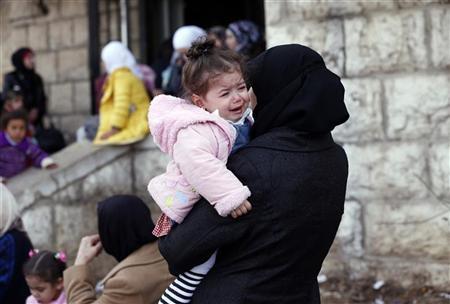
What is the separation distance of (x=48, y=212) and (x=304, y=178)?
4339mm

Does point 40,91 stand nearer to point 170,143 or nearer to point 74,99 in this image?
point 74,99

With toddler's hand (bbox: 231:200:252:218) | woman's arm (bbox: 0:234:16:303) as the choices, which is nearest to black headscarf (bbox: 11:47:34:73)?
woman's arm (bbox: 0:234:16:303)

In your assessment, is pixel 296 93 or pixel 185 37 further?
pixel 185 37

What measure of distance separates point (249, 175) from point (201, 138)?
0.20m

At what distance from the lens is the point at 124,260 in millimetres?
3035

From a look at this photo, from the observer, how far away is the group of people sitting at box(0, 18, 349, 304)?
230cm

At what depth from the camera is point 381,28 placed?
4770mm

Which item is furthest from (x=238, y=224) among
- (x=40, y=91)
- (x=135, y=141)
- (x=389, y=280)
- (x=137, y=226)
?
(x=40, y=91)

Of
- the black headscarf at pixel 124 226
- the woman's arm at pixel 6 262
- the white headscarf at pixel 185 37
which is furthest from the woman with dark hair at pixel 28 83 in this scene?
the black headscarf at pixel 124 226

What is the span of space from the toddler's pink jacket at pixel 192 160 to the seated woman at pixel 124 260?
575 millimetres

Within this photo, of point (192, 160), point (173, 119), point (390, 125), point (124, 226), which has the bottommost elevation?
point (124, 226)

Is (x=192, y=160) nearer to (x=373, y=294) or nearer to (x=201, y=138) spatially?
(x=201, y=138)

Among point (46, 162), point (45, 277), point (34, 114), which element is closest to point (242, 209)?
point (45, 277)

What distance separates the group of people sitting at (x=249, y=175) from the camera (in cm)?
230
